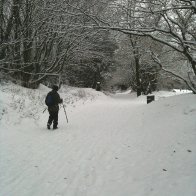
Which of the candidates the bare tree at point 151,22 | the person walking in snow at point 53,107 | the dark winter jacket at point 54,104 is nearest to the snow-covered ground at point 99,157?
the person walking in snow at point 53,107

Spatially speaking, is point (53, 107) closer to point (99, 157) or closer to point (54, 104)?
point (54, 104)

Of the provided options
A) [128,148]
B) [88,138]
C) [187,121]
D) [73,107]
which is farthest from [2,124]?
[73,107]

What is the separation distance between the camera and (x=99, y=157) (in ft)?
23.4

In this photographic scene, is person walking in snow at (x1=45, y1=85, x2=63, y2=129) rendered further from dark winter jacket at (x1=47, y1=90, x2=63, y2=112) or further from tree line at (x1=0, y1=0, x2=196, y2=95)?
tree line at (x1=0, y1=0, x2=196, y2=95)

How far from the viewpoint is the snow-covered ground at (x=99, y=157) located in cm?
502

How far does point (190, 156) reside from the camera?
20.1ft

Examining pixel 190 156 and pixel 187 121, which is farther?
Answer: pixel 187 121

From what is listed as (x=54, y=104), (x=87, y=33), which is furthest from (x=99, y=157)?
(x=54, y=104)

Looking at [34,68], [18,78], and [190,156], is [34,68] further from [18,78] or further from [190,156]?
[190,156]

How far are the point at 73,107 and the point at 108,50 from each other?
2048 cm

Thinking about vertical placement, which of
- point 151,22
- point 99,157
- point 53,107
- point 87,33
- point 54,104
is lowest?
point 99,157

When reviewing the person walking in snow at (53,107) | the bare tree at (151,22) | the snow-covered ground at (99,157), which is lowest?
the snow-covered ground at (99,157)

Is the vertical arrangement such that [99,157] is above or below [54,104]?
below

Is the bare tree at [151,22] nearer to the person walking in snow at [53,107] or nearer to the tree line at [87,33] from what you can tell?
the tree line at [87,33]
